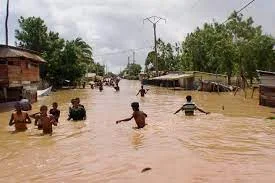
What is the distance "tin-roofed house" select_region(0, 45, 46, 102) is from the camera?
28766 mm

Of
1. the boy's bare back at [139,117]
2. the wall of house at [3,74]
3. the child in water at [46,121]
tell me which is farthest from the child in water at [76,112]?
the wall of house at [3,74]

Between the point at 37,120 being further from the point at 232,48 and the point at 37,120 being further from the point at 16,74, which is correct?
the point at 232,48

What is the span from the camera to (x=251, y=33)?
57.0 meters

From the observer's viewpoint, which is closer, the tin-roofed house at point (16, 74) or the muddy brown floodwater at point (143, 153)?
the muddy brown floodwater at point (143, 153)

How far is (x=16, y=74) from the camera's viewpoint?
3055cm

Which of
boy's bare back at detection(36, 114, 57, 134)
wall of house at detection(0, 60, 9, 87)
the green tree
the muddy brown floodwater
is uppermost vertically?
the green tree

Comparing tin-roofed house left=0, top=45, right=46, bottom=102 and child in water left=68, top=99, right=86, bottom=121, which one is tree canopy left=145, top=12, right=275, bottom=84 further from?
child in water left=68, top=99, right=86, bottom=121

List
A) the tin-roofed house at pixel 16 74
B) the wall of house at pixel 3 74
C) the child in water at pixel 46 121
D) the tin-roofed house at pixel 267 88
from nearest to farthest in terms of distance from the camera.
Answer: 1. the child in water at pixel 46 121
2. the tin-roofed house at pixel 267 88
3. the wall of house at pixel 3 74
4. the tin-roofed house at pixel 16 74

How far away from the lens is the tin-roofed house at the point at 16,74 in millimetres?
28766

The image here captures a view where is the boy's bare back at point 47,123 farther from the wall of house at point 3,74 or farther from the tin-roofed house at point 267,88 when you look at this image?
the tin-roofed house at point 267,88

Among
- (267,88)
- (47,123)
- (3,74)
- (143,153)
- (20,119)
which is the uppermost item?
(3,74)

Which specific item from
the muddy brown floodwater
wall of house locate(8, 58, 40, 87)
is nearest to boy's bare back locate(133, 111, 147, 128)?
the muddy brown floodwater

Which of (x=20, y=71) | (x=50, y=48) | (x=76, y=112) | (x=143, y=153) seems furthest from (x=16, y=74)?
(x=50, y=48)

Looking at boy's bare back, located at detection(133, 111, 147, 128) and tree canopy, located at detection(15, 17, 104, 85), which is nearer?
boy's bare back, located at detection(133, 111, 147, 128)
